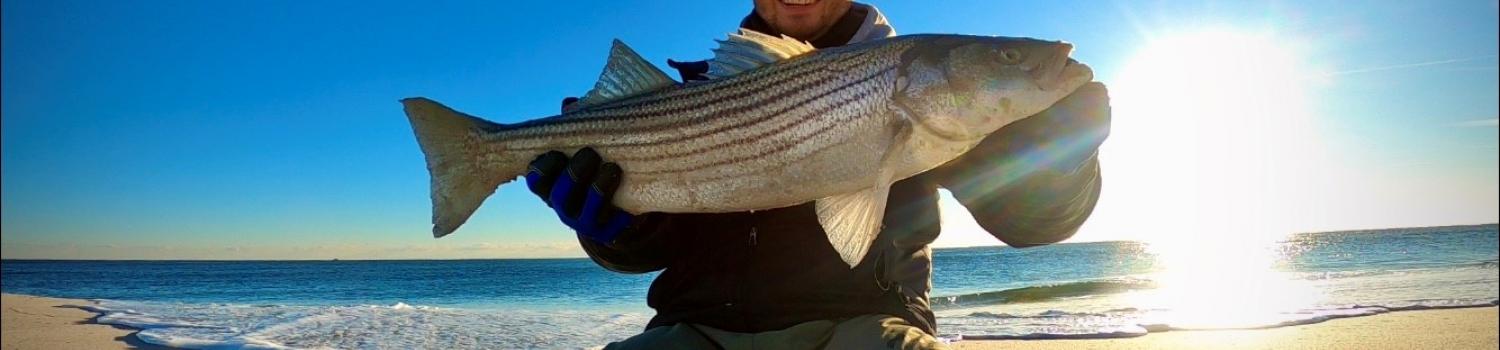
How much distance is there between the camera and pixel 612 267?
4.43 metres

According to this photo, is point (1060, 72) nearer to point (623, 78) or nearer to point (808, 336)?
point (808, 336)

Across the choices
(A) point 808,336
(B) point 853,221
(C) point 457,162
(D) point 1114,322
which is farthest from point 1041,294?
(C) point 457,162

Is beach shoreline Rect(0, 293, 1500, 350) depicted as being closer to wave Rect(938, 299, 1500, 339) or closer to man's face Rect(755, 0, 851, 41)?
wave Rect(938, 299, 1500, 339)

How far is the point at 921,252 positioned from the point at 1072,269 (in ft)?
98.2

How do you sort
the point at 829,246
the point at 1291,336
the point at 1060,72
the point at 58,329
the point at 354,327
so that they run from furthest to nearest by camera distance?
the point at 354,327 → the point at 58,329 → the point at 1291,336 → the point at 829,246 → the point at 1060,72

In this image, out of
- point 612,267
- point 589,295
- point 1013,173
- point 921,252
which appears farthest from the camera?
point 589,295

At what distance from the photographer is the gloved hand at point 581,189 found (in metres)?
3.36

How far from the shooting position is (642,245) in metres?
4.04

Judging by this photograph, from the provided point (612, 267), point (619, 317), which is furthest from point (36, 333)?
point (612, 267)

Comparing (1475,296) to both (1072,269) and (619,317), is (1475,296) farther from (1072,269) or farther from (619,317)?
(1072,269)

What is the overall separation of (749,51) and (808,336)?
1333 millimetres

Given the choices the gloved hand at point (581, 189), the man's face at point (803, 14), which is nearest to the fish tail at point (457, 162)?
the gloved hand at point (581, 189)

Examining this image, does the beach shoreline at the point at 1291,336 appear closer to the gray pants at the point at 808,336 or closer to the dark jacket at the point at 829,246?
the dark jacket at the point at 829,246

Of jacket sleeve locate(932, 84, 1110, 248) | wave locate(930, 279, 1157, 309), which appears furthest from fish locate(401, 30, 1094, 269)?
wave locate(930, 279, 1157, 309)
